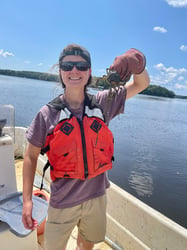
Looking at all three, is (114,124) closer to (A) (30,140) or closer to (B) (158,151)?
(B) (158,151)

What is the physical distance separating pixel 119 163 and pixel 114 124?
770 centimetres

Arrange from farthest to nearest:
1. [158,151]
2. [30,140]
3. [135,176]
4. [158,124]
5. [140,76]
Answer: [158,124] → [158,151] → [135,176] → [140,76] → [30,140]

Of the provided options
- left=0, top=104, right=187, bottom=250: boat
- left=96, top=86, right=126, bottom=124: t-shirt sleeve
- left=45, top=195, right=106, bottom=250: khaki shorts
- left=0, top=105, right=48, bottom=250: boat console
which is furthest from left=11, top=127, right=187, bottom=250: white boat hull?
left=96, top=86, right=126, bottom=124: t-shirt sleeve

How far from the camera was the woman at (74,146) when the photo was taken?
1407 millimetres

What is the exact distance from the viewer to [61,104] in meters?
1.46

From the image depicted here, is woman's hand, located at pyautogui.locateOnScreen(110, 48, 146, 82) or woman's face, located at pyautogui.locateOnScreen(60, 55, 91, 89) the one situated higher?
woman's hand, located at pyautogui.locateOnScreen(110, 48, 146, 82)

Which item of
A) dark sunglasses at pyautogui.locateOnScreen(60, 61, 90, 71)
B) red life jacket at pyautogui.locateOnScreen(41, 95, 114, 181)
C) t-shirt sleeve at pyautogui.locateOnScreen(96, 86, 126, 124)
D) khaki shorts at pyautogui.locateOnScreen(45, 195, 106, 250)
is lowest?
khaki shorts at pyautogui.locateOnScreen(45, 195, 106, 250)

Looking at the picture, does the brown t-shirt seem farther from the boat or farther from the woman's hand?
the boat

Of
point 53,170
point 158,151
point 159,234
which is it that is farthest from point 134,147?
point 53,170

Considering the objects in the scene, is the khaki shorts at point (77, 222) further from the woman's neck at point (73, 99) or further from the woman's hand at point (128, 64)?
the woman's hand at point (128, 64)

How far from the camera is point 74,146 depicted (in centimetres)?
142

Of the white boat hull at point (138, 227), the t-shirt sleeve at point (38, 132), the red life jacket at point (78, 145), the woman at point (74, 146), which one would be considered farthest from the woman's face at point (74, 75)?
the white boat hull at point (138, 227)

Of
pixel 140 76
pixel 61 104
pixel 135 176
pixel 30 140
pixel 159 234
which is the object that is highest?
pixel 140 76

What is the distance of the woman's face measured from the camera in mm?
1430
